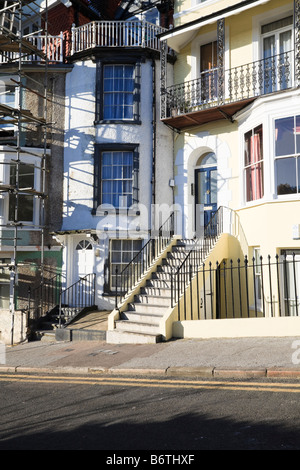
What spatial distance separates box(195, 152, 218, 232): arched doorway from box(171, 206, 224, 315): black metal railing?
1101 millimetres

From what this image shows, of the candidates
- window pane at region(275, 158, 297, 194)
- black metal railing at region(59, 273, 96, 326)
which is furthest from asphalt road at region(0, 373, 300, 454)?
black metal railing at region(59, 273, 96, 326)

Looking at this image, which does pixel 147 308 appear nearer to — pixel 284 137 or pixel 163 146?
pixel 284 137

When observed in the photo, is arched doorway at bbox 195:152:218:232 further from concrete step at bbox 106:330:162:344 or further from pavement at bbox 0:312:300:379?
pavement at bbox 0:312:300:379

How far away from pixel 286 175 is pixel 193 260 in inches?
140

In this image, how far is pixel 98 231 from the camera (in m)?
14.5

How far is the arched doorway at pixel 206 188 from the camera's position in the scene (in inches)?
582

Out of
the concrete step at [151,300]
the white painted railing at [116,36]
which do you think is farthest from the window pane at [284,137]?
the white painted railing at [116,36]

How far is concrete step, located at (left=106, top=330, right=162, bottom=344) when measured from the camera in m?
9.70

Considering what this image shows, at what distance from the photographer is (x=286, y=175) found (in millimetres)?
11758

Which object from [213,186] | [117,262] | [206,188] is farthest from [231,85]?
[117,262]
